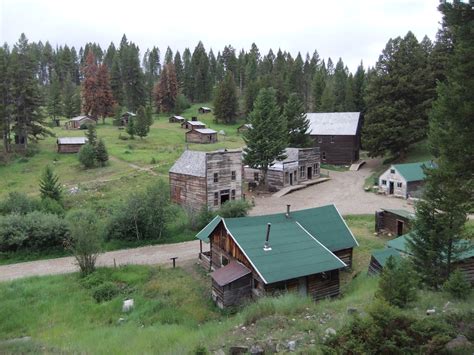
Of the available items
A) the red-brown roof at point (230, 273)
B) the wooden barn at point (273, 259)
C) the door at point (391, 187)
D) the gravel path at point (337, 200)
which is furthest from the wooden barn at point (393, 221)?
the red-brown roof at point (230, 273)

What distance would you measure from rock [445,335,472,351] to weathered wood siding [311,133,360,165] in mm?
48002

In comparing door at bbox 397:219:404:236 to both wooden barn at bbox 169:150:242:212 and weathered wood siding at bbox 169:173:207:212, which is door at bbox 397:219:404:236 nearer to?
wooden barn at bbox 169:150:242:212

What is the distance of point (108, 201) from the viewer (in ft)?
123

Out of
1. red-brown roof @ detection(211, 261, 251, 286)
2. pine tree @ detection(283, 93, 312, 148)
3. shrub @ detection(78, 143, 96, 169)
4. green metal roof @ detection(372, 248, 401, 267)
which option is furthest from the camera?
pine tree @ detection(283, 93, 312, 148)

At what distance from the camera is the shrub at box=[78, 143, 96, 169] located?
47241 millimetres

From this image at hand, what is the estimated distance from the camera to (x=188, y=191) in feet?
122

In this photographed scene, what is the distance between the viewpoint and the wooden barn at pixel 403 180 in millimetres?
39625

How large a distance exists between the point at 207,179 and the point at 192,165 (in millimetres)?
2453

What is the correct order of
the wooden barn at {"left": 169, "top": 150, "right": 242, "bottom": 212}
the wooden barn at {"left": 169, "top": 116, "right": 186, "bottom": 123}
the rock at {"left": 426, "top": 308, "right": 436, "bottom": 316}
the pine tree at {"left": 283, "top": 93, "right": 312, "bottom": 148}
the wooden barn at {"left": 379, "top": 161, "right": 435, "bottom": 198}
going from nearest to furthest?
1. the rock at {"left": 426, "top": 308, "right": 436, "bottom": 316}
2. the wooden barn at {"left": 169, "top": 150, "right": 242, "bottom": 212}
3. the wooden barn at {"left": 379, "top": 161, "right": 435, "bottom": 198}
4. the pine tree at {"left": 283, "top": 93, "right": 312, "bottom": 148}
5. the wooden barn at {"left": 169, "top": 116, "right": 186, "bottom": 123}

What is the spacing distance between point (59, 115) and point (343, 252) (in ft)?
245

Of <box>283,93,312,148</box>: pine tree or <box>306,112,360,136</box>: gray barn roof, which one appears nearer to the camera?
<box>283,93,312,148</box>: pine tree

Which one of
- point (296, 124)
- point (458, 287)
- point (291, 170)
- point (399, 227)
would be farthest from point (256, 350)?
point (296, 124)

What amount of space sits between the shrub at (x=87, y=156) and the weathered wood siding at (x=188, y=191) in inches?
540

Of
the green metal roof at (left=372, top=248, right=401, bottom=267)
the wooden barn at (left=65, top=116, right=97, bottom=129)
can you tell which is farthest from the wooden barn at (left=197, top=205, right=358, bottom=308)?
the wooden barn at (left=65, top=116, right=97, bottom=129)
